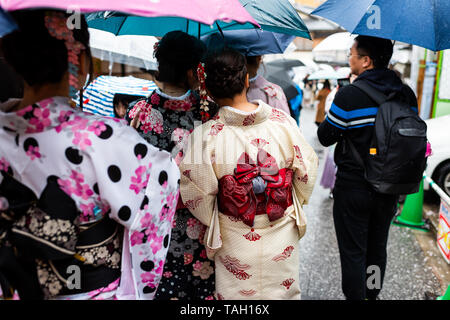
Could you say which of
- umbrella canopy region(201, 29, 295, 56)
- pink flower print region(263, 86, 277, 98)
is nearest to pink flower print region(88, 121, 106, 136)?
umbrella canopy region(201, 29, 295, 56)

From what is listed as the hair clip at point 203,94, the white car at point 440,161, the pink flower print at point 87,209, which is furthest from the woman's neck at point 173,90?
the white car at point 440,161

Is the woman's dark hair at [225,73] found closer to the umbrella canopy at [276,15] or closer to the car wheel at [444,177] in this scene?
the umbrella canopy at [276,15]

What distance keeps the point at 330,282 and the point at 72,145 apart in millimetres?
3032

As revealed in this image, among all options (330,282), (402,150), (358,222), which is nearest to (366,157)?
(402,150)

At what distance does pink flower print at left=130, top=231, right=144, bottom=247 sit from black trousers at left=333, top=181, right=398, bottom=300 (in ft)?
5.79

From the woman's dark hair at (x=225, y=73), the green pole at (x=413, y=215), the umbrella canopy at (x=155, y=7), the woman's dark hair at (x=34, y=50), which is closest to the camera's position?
the umbrella canopy at (x=155, y=7)

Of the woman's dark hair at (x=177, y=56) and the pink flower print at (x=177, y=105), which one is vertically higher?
the woman's dark hair at (x=177, y=56)

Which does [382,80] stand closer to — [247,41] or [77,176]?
[247,41]

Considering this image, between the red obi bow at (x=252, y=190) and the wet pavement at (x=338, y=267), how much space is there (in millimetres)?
1523

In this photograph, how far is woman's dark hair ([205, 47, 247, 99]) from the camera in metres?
2.18

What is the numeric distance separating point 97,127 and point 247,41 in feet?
6.35

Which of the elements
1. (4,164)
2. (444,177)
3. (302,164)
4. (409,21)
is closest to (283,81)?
(409,21)

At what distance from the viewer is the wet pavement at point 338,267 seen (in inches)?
138

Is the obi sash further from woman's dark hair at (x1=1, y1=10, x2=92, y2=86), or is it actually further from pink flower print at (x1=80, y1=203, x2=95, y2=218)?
woman's dark hair at (x1=1, y1=10, x2=92, y2=86)
